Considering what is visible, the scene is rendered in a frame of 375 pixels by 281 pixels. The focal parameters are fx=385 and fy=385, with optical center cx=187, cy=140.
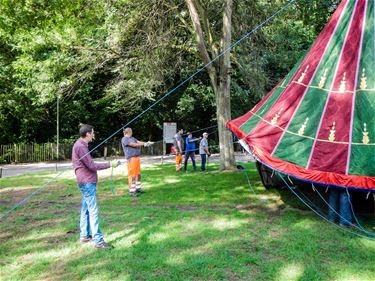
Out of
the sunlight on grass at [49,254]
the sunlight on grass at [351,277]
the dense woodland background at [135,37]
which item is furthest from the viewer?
the dense woodland background at [135,37]

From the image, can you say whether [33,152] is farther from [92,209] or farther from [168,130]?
[92,209]

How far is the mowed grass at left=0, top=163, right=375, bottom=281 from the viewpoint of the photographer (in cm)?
486

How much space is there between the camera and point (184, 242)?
5973 millimetres

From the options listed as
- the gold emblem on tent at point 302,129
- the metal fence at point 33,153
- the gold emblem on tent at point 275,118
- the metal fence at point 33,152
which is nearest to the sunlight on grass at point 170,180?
the gold emblem on tent at point 275,118

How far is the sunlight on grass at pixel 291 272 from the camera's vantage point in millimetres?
4641

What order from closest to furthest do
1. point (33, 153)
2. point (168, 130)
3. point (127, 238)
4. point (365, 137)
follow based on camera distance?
point (127, 238)
point (365, 137)
point (168, 130)
point (33, 153)

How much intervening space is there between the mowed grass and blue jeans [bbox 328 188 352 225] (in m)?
0.30

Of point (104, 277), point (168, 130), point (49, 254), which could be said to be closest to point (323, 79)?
point (104, 277)

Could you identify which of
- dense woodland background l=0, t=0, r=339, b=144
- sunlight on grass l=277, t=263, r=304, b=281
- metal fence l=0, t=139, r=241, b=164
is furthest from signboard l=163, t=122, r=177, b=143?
sunlight on grass l=277, t=263, r=304, b=281

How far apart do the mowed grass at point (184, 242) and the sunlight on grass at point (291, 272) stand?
12 mm

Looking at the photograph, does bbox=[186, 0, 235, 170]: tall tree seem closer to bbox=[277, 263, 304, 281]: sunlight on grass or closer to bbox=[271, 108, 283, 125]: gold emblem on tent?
bbox=[271, 108, 283, 125]: gold emblem on tent

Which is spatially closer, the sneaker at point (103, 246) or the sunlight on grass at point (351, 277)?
the sunlight on grass at point (351, 277)

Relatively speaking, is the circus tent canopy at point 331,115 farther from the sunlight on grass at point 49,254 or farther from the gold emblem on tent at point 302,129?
the sunlight on grass at point 49,254

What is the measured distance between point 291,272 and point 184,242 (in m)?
1.79
